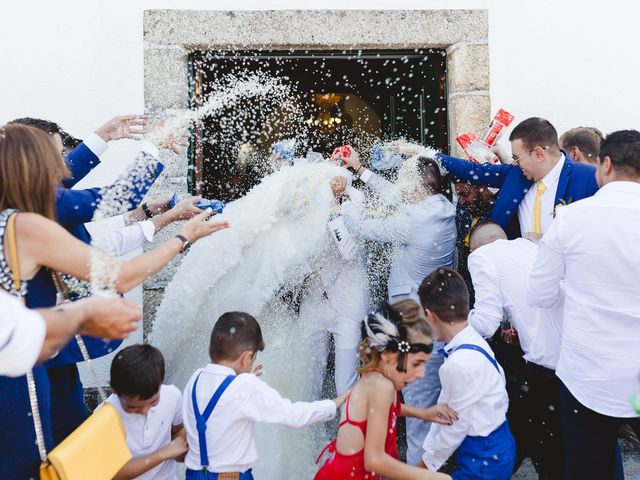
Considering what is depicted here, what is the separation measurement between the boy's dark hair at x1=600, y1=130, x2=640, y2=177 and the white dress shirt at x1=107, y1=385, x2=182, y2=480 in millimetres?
2076

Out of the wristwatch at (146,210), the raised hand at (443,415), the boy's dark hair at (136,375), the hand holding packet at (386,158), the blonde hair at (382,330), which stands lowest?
the raised hand at (443,415)

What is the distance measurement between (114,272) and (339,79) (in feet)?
17.7

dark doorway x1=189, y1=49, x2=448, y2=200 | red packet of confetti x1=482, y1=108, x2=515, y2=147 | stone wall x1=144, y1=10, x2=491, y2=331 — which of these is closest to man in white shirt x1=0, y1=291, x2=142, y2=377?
stone wall x1=144, y1=10, x2=491, y2=331

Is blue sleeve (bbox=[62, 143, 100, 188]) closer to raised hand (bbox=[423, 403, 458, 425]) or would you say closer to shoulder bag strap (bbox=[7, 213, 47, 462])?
shoulder bag strap (bbox=[7, 213, 47, 462])

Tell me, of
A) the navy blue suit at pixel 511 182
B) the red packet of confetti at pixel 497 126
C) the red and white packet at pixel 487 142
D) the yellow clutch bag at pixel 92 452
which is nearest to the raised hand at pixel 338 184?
the navy blue suit at pixel 511 182

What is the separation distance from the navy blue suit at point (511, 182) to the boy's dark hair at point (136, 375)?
1.98 metres

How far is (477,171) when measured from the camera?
Answer: 356cm

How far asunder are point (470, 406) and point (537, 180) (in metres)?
1.40

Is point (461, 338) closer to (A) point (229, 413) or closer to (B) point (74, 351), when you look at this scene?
(A) point (229, 413)

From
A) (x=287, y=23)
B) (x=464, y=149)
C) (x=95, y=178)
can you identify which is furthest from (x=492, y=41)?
(x=95, y=178)

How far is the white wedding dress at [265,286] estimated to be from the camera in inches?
134

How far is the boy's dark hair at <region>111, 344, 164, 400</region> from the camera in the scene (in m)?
2.46

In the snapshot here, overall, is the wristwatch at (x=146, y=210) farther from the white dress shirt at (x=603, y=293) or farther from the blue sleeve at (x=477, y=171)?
the white dress shirt at (x=603, y=293)

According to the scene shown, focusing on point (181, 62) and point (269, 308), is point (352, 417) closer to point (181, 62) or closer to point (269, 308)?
point (269, 308)
